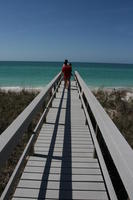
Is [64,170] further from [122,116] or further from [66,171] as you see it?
[122,116]

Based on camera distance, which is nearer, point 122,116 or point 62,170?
point 62,170

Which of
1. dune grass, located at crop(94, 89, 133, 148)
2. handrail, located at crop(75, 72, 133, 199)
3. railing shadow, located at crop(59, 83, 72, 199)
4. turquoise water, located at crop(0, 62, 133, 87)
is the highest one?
handrail, located at crop(75, 72, 133, 199)

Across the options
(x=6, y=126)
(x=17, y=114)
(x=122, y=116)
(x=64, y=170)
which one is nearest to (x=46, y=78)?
(x=122, y=116)

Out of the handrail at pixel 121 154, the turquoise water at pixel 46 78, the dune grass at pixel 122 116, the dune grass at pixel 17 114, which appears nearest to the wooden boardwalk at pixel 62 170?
the dune grass at pixel 17 114

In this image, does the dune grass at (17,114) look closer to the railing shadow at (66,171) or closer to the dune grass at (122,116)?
the dune grass at (122,116)

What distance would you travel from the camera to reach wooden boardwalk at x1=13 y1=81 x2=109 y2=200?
3281mm

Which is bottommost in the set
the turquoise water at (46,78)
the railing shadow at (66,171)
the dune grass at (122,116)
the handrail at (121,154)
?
the turquoise water at (46,78)

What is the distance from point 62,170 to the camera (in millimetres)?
3920

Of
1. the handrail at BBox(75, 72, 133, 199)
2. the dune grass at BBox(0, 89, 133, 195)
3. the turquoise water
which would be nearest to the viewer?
the handrail at BBox(75, 72, 133, 199)

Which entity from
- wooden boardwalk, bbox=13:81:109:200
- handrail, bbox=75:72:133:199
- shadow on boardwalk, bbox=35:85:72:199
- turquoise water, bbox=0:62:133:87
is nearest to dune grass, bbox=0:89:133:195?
wooden boardwalk, bbox=13:81:109:200

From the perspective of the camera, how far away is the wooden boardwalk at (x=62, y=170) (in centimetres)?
328

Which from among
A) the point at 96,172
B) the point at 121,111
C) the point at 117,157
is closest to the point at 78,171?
the point at 96,172

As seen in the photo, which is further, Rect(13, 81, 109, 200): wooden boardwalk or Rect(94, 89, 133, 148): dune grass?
Rect(94, 89, 133, 148): dune grass

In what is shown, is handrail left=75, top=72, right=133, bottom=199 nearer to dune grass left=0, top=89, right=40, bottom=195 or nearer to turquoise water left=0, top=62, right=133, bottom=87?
dune grass left=0, top=89, right=40, bottom=195
